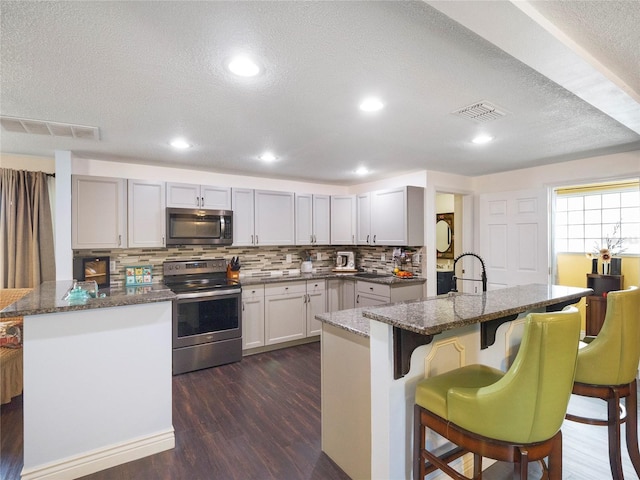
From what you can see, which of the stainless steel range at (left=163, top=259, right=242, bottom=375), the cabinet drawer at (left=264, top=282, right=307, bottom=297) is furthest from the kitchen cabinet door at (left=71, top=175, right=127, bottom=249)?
the cabinet drawer at (left=264, top=282, right=307, bottom=297)

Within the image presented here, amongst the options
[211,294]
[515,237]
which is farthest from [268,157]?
[515,237]

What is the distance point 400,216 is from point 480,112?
2.06 meters

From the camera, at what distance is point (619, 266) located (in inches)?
166

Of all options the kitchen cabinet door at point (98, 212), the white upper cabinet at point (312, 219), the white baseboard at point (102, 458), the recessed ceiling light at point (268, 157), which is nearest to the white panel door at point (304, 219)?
the white upper cabinet at point (312, 219)

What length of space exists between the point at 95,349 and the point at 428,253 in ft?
12.2

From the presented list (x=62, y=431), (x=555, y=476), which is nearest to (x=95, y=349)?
(x=62, y=431)

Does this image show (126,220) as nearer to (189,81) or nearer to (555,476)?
(189,81)

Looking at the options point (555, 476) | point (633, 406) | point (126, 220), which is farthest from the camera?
point (126, 220)

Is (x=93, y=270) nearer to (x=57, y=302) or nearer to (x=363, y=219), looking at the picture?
(x=57, y=302)

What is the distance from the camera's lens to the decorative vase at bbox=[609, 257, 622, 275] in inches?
166

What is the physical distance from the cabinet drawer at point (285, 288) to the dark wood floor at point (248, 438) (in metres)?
1.12

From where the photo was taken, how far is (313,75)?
182 cm

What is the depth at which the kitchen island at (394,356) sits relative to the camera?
157 centimetres

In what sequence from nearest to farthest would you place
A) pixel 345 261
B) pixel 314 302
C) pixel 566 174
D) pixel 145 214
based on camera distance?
pixel 145 214, pixel 566 174, pixel 314 302, pixel 345 261
